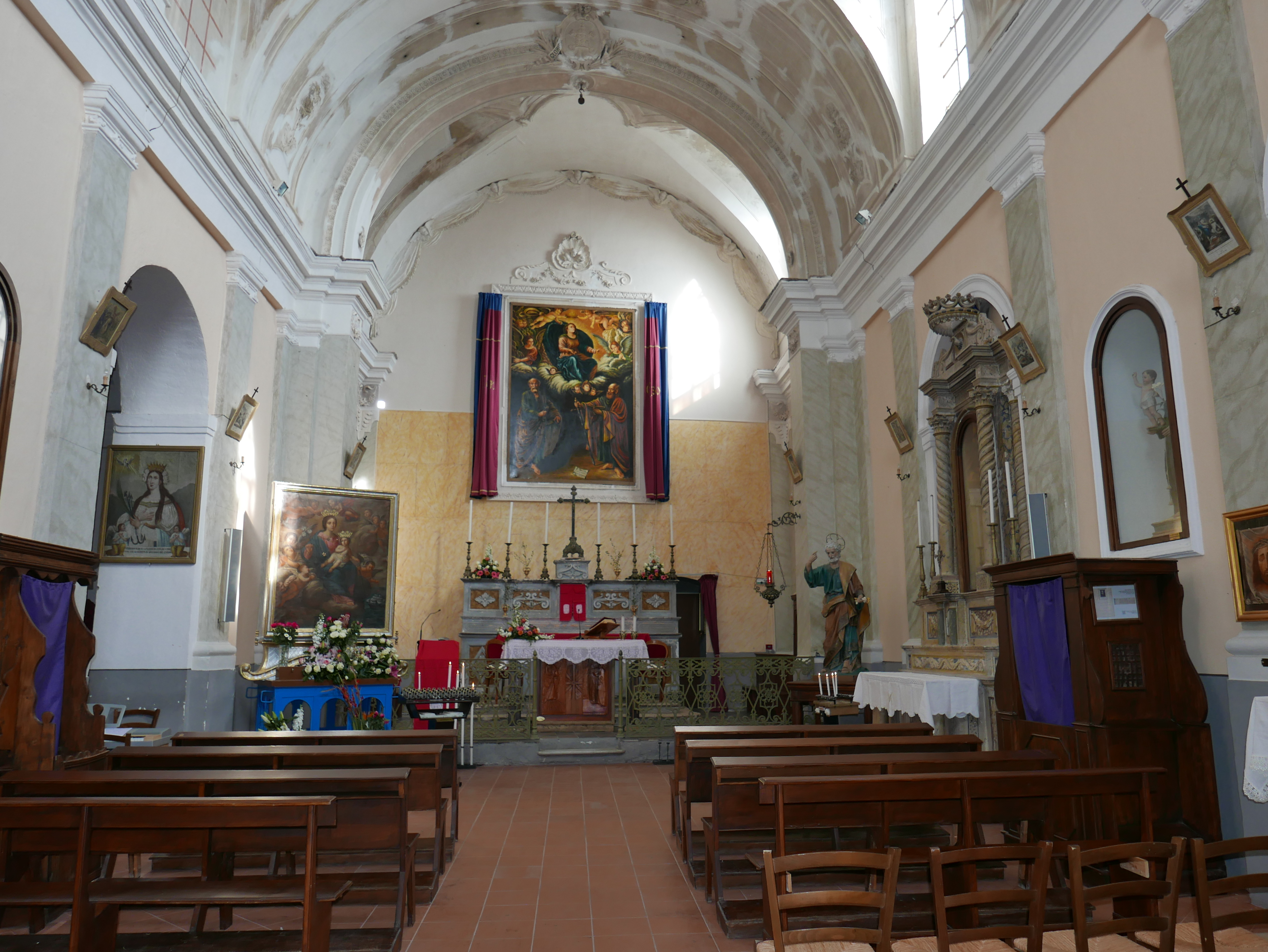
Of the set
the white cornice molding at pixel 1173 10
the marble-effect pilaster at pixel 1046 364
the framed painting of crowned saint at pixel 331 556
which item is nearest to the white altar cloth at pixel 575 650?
the framed painting of crowned saint at pixel 331 556

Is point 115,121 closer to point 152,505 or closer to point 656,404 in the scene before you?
point 152,505

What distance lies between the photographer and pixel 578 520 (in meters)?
14.8

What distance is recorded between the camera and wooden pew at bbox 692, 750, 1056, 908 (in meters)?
4.36

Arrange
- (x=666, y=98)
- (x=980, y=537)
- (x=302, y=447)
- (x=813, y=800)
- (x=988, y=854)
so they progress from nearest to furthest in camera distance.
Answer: (x=988, y=854), (x=813, y=800), (x=980, y=537), (x=302, y=447), (x=666, y=98)

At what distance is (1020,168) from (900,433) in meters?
3.25

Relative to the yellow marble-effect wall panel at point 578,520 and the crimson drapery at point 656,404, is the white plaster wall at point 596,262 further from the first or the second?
the yellow marble-effect wall panel at point 578,520

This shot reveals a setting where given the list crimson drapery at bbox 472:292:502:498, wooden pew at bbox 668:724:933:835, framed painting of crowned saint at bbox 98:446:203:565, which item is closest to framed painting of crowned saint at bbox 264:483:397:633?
framed painting of crowned saint at bbox 98:446:203:565

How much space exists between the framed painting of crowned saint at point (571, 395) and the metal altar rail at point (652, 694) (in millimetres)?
4556

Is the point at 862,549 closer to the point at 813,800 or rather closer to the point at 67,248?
the point at 813,800

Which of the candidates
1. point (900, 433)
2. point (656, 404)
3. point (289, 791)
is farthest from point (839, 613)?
point (289, 791)

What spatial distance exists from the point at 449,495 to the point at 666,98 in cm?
689

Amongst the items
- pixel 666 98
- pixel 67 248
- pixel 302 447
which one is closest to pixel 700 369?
pixel 666 98

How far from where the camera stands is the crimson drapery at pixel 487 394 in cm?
1454

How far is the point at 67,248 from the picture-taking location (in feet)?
20.2
